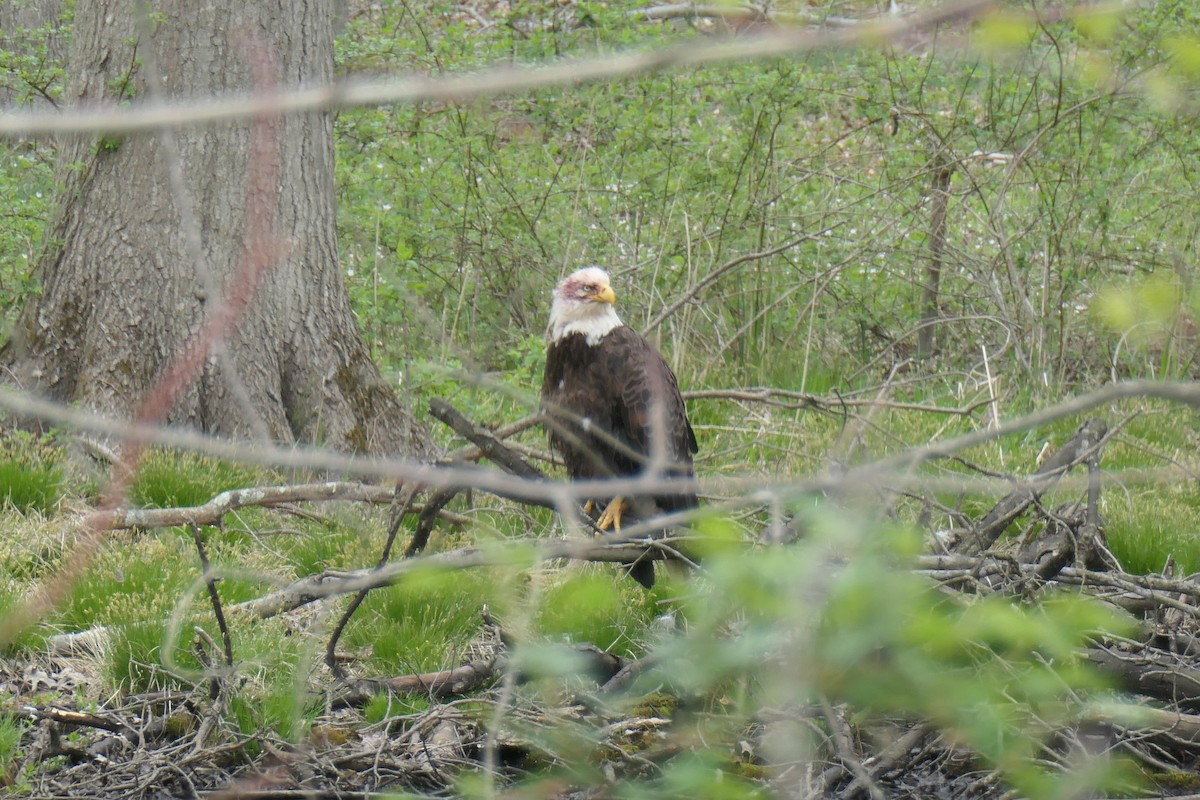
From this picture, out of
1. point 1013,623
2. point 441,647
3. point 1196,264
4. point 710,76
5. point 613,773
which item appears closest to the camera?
point 1013,623

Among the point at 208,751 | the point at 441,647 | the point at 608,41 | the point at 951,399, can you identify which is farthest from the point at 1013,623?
the point at 608,41

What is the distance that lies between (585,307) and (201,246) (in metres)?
1.53

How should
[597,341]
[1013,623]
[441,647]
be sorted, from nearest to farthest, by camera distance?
1. [1013,623]
2. [441,647]
3. [597,341]

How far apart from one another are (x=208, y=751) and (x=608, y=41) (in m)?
5.53

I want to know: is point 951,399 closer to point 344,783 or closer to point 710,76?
point 710,76

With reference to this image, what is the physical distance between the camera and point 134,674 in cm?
345

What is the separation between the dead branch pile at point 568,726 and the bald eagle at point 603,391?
1499 mm

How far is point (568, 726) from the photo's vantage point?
9.09 ft

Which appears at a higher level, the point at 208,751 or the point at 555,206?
the point at 555,206

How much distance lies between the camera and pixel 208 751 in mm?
3006

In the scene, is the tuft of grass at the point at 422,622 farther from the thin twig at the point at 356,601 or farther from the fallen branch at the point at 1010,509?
the fallen branch at the point at 1010,509

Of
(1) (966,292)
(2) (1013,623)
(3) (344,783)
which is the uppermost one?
(2) (1013,623)

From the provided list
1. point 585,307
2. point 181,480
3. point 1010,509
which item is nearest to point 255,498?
point 181,480

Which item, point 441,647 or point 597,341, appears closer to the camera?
point 441,647
